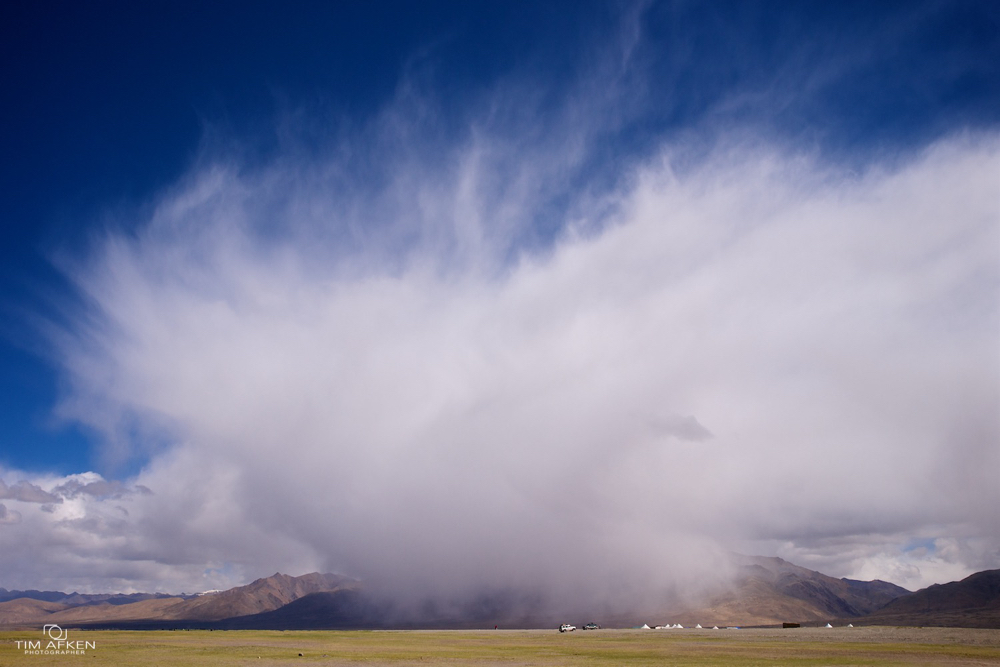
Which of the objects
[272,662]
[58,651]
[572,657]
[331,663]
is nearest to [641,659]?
[572,657]

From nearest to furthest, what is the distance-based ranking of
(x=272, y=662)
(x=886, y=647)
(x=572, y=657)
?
(x=272, y=662)
(x=572, y=657)
(x=886, y=647)

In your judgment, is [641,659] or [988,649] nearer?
[641,659]

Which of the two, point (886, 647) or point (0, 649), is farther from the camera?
point (886, 647)

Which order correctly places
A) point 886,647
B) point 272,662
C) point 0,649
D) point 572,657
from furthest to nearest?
point 886,647, point 0,649, point 572,657, point 272,662

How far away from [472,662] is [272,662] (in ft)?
74.2

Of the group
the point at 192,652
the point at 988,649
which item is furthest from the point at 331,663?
the point at 988,649

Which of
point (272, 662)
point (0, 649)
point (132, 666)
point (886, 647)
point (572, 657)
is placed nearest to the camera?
point (132, 666)

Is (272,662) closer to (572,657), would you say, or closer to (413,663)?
(413,663)

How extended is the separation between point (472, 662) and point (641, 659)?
19.9 m

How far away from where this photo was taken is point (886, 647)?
89750mm

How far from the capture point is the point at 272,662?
69562 millimetres

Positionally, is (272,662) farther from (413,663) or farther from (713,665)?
(713,665)

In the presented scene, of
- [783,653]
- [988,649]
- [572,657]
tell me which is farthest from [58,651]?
[988,649]

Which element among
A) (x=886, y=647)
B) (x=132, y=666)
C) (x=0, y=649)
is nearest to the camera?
(x=132, y=666)
